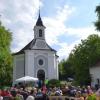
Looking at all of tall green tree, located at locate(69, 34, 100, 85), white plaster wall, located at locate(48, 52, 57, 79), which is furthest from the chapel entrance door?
tall green tree, located at locate(69, 34, 100, 85)

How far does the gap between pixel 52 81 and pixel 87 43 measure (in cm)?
1010

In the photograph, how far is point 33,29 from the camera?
71.6m

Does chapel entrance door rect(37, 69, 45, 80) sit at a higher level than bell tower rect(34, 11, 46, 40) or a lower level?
lower

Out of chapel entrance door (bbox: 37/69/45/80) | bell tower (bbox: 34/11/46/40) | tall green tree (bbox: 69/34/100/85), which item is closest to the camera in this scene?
tall green tree (bbox: 69/34/100/85)

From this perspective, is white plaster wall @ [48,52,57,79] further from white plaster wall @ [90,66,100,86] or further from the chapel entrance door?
white plaster wall @ [90,66,100,86]

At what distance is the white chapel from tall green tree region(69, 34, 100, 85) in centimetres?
1243

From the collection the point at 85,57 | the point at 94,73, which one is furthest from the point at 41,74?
the point at 94,73

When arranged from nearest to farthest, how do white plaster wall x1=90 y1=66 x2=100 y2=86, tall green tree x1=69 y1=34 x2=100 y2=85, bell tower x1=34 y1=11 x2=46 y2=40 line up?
1. white plaster wall x1=90 y1=66 x2=100 y2=86
2. tall green tree x1=69 y1=34 x2=100 y2=85
3. bell tower x1=34 y1=11 x2=46 y2=40

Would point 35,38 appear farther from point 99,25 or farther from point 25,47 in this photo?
point 99,25

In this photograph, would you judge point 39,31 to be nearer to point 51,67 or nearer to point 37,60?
point 37,60

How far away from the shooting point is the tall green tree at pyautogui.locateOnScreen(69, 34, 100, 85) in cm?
5300

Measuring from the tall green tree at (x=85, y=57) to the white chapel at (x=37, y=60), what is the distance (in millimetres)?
12434

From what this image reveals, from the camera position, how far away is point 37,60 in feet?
224

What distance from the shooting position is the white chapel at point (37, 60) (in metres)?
67.2
